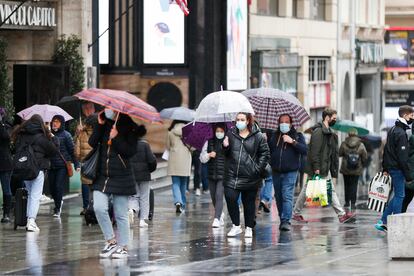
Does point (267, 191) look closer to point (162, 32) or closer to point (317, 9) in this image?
point (162, 32)

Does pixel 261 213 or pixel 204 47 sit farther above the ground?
pixel 204 47

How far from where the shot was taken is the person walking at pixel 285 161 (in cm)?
1834

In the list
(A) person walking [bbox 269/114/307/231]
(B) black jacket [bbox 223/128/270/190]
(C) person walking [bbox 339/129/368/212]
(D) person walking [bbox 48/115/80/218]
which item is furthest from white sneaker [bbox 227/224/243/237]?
(C) person walking [bbox 339/129/368/212]

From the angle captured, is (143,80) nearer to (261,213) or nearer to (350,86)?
(261,213)

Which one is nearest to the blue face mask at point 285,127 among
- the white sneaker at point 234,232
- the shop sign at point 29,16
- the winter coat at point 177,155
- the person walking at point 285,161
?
the person walking at point 285,161

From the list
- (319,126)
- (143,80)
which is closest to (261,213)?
(319,126)

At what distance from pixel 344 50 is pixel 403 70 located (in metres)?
9.69

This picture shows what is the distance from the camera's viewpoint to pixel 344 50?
49.2 meters

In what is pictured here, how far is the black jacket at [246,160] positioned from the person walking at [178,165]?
4.88 meters

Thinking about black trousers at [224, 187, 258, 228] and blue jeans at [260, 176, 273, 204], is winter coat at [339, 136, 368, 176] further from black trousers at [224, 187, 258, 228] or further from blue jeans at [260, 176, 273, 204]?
black trousers at [224, 187, 258, 228]

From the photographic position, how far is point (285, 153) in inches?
723

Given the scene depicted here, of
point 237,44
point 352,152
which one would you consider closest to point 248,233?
point 352,152

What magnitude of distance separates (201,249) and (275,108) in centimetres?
387

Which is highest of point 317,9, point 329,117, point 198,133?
point 317,9
